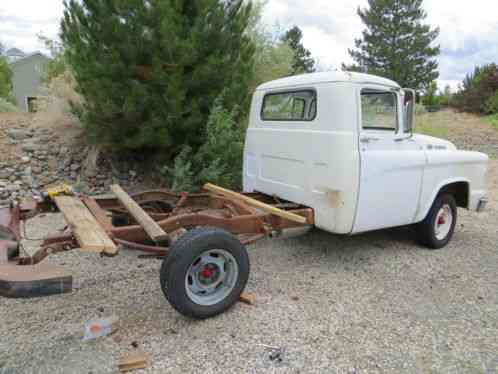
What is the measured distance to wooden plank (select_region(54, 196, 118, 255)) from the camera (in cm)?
259

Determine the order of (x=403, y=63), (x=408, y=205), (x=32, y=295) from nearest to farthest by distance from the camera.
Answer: (x=32, y=295) → (x=408, y=205) → (x=403, y=63)

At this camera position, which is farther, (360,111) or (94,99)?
(94,99)

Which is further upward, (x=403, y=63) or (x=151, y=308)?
(x=403, y=63)

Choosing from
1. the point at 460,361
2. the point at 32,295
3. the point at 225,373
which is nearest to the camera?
→ the point at 32,295

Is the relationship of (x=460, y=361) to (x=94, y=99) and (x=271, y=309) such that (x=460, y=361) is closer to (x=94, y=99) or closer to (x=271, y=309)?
(x=271, y=309)

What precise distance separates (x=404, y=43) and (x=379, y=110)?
24090 mm

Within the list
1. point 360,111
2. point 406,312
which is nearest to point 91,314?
point 406,312

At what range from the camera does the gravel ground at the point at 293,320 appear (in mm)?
2619

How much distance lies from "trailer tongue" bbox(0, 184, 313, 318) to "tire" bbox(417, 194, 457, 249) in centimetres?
180

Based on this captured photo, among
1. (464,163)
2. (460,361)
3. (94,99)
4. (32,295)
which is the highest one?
(94,99)

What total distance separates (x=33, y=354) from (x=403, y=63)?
2699 centimetres

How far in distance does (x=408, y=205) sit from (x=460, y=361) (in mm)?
1919

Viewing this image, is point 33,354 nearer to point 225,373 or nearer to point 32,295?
point 32,295

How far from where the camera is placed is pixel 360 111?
3.77m
